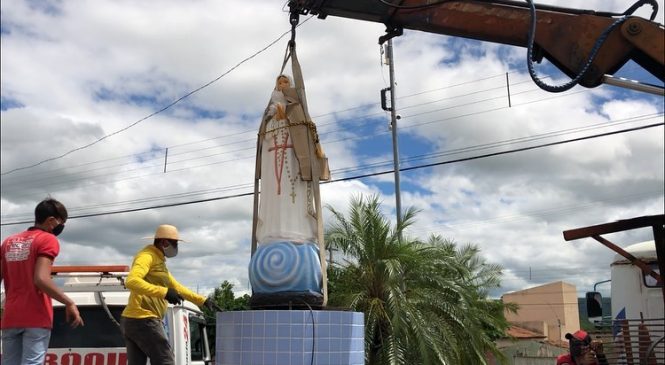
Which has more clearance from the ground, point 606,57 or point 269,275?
point 606,57

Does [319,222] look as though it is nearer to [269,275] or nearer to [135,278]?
[269,275]

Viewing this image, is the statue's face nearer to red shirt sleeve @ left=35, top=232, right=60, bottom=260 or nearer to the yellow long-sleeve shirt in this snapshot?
the yellow long-sleeve shirt

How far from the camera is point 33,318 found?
438cm

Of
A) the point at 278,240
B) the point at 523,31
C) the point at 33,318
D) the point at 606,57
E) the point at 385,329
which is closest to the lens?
the point at 33,318

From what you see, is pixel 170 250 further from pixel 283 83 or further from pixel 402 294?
pixel 402 294

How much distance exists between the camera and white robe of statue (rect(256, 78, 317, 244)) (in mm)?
6539

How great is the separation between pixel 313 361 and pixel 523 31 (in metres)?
3.58

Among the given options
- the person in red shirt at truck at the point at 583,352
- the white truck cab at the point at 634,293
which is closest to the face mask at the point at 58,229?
the person in red shirt at truck at the point at 583,352

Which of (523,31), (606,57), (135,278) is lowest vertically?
(135,278)

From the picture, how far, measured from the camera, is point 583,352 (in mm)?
6805

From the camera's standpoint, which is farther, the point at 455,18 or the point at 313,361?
the point at 455,18

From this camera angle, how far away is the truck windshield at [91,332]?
314 inches

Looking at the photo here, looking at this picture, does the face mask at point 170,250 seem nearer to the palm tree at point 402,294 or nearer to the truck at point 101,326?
the truck at point 101,326

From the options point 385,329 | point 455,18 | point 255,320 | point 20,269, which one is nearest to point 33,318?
point 20,269
